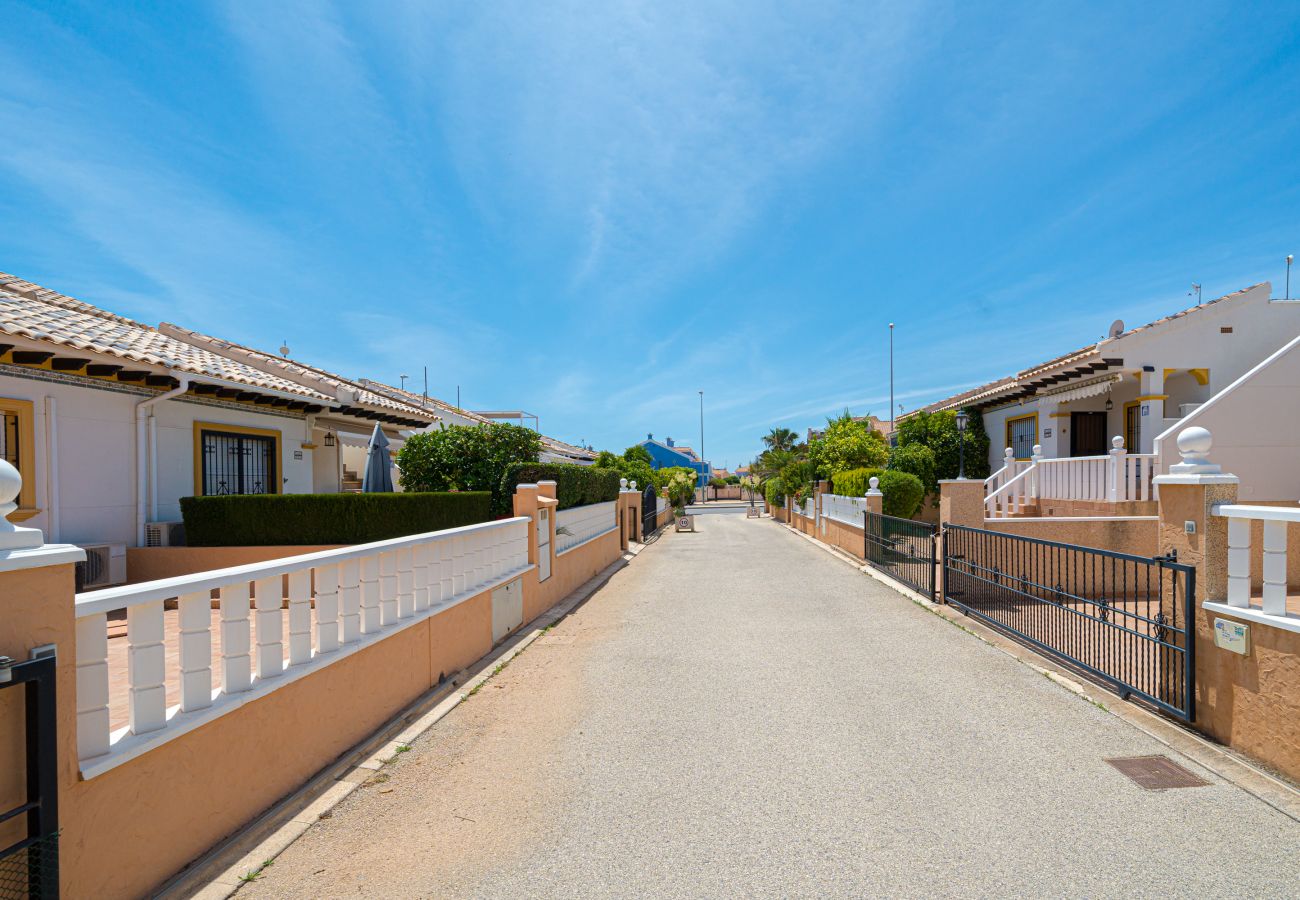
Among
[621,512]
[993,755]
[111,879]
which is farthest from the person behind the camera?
[621,512]

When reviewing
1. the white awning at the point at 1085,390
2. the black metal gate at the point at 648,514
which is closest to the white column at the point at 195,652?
the white awning at the point at 1085,390

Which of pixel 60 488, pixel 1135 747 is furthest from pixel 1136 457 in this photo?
pixel 60 488

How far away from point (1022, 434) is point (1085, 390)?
12.0ft

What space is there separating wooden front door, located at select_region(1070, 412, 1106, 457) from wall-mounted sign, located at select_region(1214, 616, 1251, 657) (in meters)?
15.0

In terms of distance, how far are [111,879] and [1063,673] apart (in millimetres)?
7299

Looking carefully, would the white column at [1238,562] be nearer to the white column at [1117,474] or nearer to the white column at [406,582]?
the white column at [406,582]

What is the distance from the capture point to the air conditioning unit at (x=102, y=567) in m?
8.41

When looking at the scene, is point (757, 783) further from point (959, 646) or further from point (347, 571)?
point (959, 646)

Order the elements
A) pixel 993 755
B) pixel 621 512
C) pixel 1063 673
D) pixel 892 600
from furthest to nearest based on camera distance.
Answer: pixel 621 512 < pixel 892 600 < pixel 1063 673 < pixel 993 755

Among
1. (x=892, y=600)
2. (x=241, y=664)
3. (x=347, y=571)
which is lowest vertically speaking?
(x=892, y=600)

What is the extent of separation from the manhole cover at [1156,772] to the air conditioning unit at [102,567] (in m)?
11.3

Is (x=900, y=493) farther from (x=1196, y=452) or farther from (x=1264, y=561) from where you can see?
(x=1264, y=561)

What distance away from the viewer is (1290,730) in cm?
382

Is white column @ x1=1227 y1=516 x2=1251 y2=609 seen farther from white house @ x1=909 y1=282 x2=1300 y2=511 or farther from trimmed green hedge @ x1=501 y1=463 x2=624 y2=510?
white house @ x1=909 y1=282 x2=1300 y2=511
